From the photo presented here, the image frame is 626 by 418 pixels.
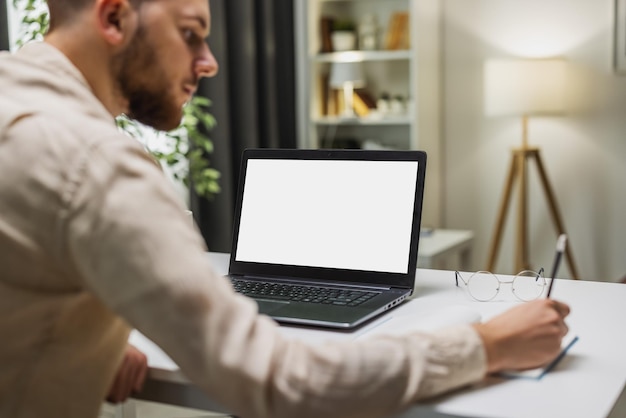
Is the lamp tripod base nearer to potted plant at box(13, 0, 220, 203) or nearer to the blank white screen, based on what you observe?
potted plant at box(13, 0, 220, 203)

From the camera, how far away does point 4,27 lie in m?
2.97

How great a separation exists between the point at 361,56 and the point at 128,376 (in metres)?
3.43

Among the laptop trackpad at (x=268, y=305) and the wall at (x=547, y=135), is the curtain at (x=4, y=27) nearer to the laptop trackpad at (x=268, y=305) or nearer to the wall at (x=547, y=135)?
the laptop trackpad at (x=268, y=305)

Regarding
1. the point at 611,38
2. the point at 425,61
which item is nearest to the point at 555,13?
the point at 611,38

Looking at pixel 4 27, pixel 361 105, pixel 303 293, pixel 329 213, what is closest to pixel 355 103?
pixel 361 105

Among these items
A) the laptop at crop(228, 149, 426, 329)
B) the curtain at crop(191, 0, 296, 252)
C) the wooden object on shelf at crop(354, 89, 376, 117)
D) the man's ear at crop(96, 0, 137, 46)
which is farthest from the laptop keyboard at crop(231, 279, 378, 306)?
the wooden object on shelf at crop(354, 89, 376, 117)

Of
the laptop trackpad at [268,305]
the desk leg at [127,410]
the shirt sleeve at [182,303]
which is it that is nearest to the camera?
the shirt sleeve at [182,303]

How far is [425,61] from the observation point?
170 inches

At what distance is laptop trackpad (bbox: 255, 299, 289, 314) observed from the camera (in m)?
1.34

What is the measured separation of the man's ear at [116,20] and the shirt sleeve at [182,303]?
0.60 ft

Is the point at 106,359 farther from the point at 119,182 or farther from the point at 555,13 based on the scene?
the point at 555,13

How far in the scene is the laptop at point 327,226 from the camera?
4.87 ft

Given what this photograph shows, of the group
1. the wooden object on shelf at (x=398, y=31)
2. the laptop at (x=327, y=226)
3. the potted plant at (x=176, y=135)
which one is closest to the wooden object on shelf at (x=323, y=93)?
the wooden object on shelf at (x=398, y=31)

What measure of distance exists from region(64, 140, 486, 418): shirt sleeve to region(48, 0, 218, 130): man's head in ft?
0.58
